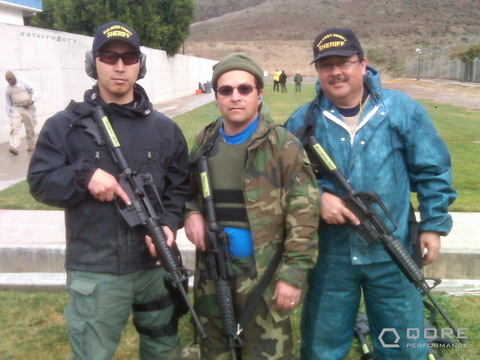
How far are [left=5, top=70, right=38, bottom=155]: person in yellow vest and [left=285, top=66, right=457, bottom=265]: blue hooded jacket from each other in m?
9.14

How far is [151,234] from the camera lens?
8.20 ft

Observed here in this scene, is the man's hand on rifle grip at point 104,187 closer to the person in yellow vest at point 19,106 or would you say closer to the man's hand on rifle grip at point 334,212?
the man's hand on rifle grip at point 334,212

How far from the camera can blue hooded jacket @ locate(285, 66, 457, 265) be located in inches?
103

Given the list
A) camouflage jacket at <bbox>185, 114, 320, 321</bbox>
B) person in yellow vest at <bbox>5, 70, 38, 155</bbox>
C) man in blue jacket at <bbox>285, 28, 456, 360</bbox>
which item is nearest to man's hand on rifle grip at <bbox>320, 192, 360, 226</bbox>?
man in blue jacket at <bbox>285, 28, 456, 360</bbox>

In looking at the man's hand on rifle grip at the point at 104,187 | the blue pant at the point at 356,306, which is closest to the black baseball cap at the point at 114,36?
the man's hand on rifle grip at the point at 104,187

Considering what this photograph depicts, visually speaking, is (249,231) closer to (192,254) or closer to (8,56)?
(192,254)

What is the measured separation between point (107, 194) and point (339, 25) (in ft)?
336

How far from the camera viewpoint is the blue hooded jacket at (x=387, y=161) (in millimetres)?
2625

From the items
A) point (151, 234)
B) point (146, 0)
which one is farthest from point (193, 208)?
point (146, 0)

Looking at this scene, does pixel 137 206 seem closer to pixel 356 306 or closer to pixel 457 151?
pixel 356 306

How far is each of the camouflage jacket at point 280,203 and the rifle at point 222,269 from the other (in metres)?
0.16

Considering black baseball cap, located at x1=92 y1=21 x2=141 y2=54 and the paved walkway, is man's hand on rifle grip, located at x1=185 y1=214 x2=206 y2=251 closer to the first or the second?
black baseball cap, located at x1=92 y1=21 x2=141 y2=54

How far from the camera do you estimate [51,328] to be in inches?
147

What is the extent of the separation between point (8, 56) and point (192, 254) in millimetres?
9588
